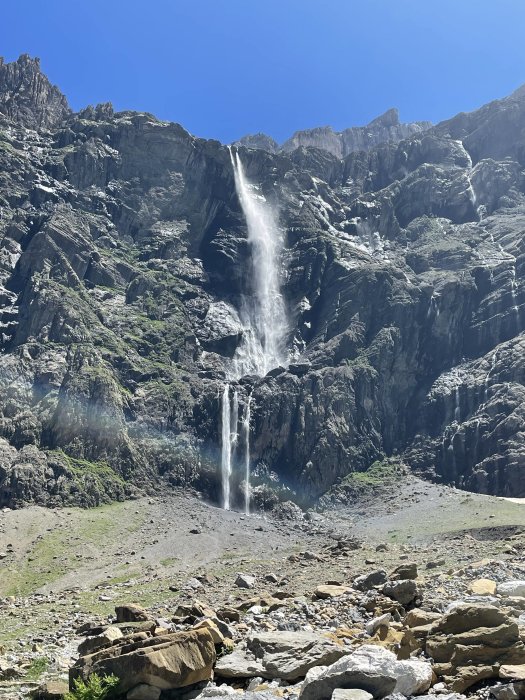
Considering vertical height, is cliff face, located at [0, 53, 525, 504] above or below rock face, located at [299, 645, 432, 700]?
above

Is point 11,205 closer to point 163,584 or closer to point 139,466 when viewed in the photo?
point 139,466

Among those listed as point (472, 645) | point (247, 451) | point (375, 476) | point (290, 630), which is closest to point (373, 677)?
point (472, 645)

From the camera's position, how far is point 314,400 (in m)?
152

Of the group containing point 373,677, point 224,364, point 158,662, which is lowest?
point 158,662

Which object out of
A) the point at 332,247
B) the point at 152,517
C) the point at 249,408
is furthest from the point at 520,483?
the point at 332,247

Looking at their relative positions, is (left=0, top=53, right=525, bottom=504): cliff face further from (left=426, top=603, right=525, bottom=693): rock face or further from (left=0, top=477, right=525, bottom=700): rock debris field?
(left=426, top=603, right=525, bottom=693): rock face

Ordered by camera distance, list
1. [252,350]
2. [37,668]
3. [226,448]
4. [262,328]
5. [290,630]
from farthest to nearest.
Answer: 1. [262,328]
2. [252,350]
3. [226,448]
4. [37,668]
5. [290,630]

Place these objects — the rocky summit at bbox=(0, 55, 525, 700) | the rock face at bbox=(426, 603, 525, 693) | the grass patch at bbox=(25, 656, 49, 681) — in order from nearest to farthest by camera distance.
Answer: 1. the rock face at bbox=(426, 603, 525, 693)
2. the rocky summit at bbox=(0, 55, 525, 700)
3. the grass patch at bbox=(25, 656, 49, 681)

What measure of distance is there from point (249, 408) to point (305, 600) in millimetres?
119754

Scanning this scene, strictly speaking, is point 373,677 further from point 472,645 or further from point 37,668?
point 37,668

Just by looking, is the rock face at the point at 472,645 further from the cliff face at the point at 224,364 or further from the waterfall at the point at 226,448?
the waterfall at the point at 226,448

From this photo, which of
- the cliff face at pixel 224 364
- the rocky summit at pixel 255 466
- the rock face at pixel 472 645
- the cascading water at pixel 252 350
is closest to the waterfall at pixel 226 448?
the cascading water at pixel 252 350

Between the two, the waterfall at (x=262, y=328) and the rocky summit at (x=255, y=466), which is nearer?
the rocky summit at (x=255, y=466)

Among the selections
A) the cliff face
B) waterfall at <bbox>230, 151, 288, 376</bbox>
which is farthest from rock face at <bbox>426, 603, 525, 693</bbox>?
waterfall at <bbox>230, 151, 288, 376</bbox>
